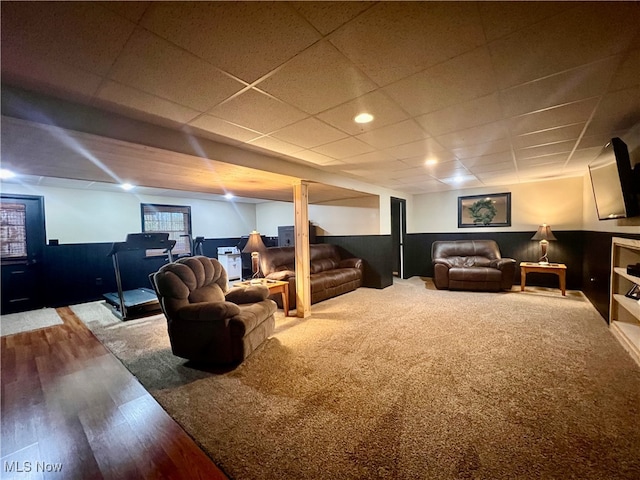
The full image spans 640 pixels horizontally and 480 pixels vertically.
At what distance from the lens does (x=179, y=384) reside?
2322 millimetres

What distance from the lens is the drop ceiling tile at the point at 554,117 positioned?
222cm

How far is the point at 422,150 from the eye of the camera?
3373 mm

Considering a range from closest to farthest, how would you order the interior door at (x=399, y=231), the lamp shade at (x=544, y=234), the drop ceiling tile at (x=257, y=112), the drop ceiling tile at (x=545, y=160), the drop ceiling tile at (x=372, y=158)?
the drop ceiling tile at (x=257, y=112)
the drop ceiling tile at (x=372, y=158)
the drop ceiling tile at (x=545, y=160)
the lamp shade at (x=544, y=234)
the interior door at (x=399, y=231)

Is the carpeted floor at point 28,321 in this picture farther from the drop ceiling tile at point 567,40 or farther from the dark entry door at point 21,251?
the drop ceiling tile at point 567,40

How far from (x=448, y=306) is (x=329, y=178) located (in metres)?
2.83

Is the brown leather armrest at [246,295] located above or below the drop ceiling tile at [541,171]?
below

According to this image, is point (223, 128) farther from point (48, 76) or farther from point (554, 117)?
point (554, 117)

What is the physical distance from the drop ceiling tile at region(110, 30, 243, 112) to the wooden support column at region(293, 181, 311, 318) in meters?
2.11

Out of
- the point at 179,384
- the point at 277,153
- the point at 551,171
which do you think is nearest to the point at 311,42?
the point at 277,153

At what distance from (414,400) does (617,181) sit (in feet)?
9.57

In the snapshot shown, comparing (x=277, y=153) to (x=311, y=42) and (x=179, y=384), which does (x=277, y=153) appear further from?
(x=179, y=384)

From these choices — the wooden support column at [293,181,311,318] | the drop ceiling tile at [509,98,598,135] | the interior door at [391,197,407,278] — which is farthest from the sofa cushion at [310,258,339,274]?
the drop ceiling tile at [509,98,598,135]

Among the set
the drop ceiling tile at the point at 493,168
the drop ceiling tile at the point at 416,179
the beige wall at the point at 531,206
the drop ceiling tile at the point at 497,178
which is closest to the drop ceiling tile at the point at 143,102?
the drop ceiling tile at the point at 416,179

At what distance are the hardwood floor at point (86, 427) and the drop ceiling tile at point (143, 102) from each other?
2224mm
